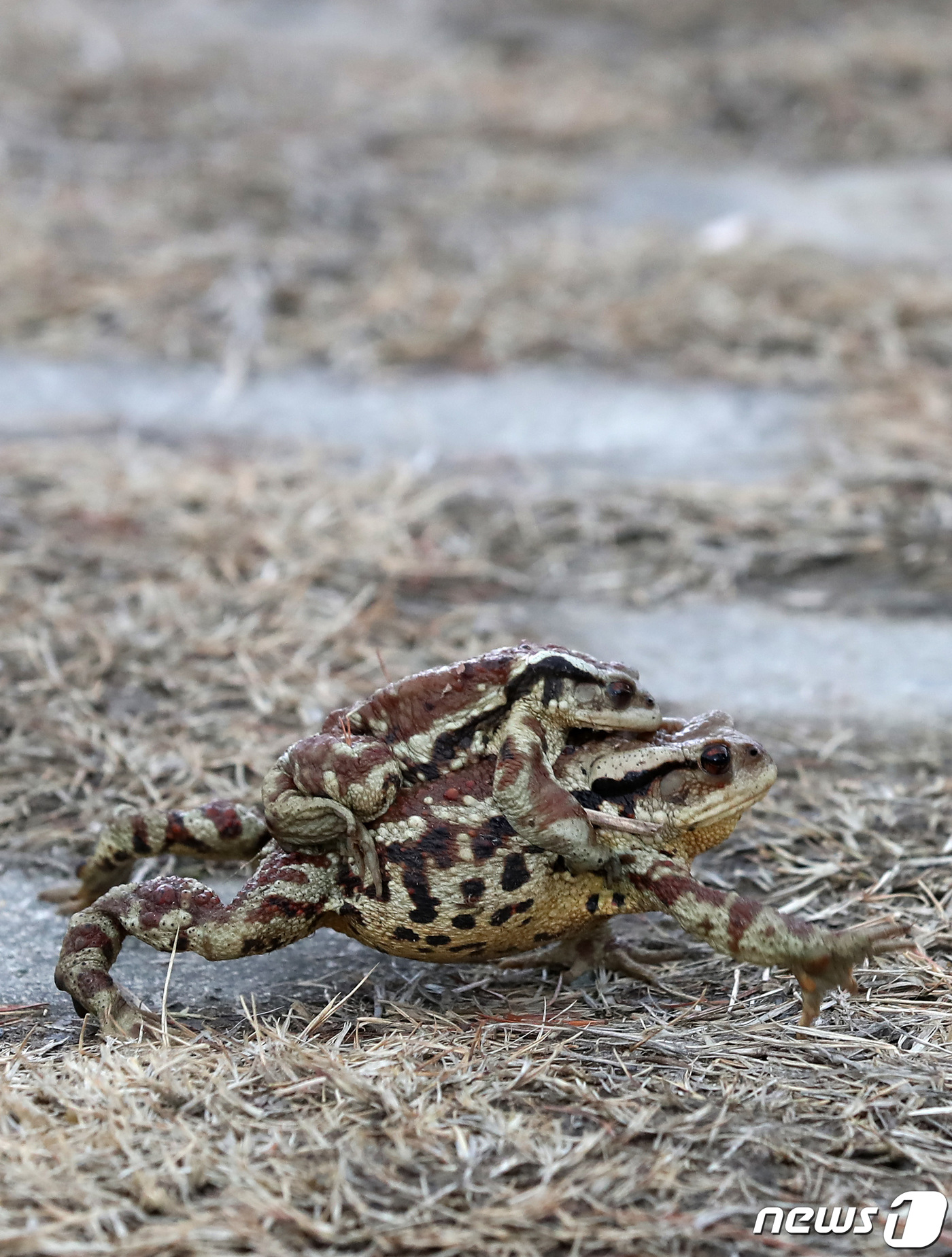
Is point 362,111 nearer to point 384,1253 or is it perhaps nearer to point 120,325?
point 120,325

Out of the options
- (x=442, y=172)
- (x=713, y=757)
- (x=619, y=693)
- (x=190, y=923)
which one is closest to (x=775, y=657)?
(x=713, y=757)

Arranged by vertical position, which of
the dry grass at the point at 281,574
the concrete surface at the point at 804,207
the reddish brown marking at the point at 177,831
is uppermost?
the concrete surface at the point at 804,207

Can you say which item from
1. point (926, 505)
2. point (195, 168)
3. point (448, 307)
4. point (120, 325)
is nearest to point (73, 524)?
point (120, 325)

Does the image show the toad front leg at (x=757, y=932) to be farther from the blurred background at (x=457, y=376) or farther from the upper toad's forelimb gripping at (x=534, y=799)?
the blurred background at (x=457, y=376)

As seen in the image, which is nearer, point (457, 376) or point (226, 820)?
point (226, 820)

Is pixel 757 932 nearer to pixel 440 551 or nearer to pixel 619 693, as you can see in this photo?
pixel 619 693

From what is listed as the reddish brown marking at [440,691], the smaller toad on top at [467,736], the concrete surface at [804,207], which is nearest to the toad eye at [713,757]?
the smaller toad on top at [467,736]

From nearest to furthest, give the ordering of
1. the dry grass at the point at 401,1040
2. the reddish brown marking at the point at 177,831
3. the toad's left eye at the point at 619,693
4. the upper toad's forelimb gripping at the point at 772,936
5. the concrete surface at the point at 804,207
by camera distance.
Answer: the dry grass at the point at 401,1040
the upper toad's forelimb gripping at the point at 772,936
the toad's left eye at the point at 619,693
the reddish brown marking at the point at 177,831
the concrete surface at the point at 804,207
